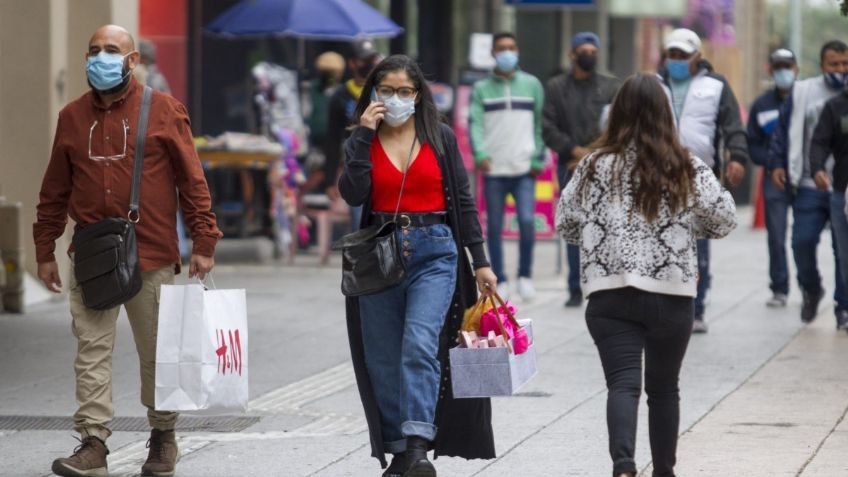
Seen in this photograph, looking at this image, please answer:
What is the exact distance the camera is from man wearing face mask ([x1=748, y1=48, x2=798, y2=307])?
43.2ft

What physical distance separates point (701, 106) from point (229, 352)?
511 cm

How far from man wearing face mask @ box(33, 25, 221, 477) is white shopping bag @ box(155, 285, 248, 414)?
10.3 inches

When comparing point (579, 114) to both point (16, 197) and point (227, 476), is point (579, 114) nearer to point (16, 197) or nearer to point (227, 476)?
point (16, 197)

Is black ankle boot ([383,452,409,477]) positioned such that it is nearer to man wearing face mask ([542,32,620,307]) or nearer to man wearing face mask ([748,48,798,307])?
man wearing face mask ([542,32,620,307])

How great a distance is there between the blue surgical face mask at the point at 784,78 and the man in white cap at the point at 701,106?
6.41 feet

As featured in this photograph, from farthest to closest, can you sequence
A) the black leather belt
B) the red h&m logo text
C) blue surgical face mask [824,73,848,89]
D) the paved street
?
blue surgical face mask [824,73,848,89], the paved street, the red h&m logo text, the black leather belt

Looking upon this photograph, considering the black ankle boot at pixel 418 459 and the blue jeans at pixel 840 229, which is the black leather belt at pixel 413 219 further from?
the blue jeans at pixel 840 229

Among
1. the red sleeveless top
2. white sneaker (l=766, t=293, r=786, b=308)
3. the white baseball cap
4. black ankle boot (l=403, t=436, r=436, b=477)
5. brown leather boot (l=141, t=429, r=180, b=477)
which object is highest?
the white baseball cap

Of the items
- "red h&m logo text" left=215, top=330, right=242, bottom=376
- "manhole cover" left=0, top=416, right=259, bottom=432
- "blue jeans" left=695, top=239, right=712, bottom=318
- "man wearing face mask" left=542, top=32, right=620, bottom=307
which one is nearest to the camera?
"red h&m logo text" left=215, top=330, right=242, bottom=376

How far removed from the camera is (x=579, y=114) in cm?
1313

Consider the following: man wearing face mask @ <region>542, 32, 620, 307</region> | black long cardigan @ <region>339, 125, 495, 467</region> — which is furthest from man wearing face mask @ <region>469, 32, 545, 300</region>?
black long cardigan @ <region>339, 125, 495, 467</region>

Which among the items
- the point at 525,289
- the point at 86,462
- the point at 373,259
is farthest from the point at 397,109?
the point at 525,289

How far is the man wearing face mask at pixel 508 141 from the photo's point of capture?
13.6 metres

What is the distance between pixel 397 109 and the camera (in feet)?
22.0
